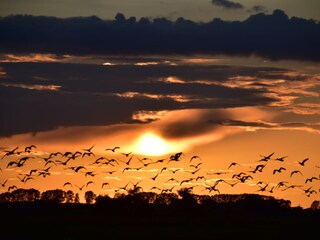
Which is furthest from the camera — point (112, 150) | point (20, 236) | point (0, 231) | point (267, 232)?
point (267, 232)

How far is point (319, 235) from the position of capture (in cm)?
17162

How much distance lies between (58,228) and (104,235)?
24.0 meters

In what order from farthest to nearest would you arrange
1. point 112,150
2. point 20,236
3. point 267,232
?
point 267,232 → point 20,236 → point 112,150

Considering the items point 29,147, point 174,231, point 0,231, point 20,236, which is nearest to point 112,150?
point 29,147

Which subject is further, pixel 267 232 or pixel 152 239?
pixel 267 232

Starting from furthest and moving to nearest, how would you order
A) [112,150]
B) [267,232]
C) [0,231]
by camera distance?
[267,232]
[0,231]
[112,150]

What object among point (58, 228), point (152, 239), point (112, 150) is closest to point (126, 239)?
point (152, 239)

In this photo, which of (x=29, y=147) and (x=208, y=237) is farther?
(x=208, y=237)

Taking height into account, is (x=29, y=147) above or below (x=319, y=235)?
above

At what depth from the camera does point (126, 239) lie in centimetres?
17012

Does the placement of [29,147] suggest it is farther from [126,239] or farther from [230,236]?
[230,236]

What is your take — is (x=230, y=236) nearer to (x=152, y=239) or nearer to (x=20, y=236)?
(x=152, y=239)

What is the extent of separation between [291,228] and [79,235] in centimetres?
5281

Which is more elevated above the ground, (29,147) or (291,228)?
(29,147)
